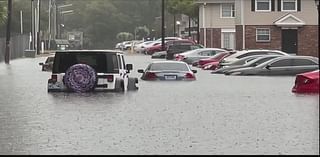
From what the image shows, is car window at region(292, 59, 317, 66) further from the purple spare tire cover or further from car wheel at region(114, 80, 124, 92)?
the purple spare tire cover

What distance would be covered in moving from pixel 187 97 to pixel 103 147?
11339mm

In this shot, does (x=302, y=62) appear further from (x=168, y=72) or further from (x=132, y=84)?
(x=132, y=84)

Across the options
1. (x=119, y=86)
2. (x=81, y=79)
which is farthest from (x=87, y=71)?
(x=119, y=86)

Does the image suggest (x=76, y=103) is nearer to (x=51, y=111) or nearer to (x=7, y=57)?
(x=51, y=111)

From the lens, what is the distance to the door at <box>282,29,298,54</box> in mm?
60812

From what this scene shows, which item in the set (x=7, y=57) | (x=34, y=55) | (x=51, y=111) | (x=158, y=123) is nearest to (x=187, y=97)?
(x=51, y=111)

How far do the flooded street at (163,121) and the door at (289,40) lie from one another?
34.6m

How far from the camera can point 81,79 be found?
23.2 metres

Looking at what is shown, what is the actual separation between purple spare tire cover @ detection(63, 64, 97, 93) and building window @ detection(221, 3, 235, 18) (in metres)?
50.2

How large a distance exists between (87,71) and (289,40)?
1592 inches

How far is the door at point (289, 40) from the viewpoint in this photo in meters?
60.8

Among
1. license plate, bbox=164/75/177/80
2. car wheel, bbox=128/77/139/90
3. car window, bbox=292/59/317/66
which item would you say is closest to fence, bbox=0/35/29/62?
car window, bbox=292/59/317/66

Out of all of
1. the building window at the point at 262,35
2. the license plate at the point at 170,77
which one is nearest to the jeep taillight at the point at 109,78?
the license plate at the point at 170,77

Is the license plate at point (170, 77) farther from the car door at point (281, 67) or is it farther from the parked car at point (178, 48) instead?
the parked car at point (178, 48)
